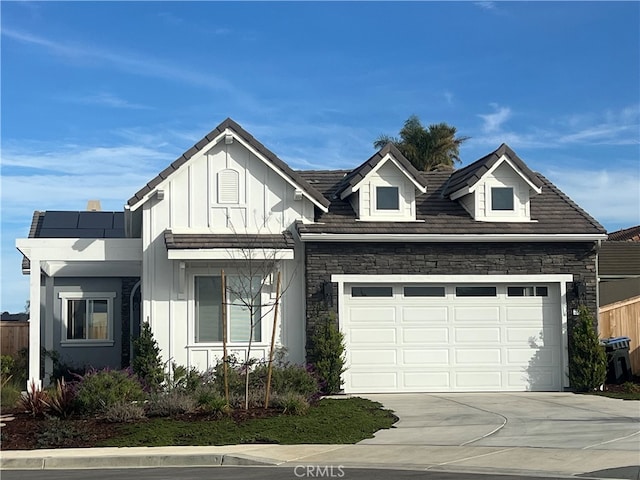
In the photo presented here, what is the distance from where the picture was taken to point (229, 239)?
18875 mm

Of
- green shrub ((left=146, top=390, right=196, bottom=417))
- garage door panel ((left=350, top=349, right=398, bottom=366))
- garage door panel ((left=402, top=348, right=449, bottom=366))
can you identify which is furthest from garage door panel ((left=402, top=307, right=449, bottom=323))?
green shrub ((left=146, top=390, right=196, bottom=417))

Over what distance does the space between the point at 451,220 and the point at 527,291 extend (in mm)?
2409

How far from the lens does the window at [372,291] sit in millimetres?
19375

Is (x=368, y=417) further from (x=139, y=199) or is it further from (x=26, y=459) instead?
(x=139, y=199)

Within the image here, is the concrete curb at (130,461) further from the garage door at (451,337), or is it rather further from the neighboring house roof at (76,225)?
the neighboring house roof at (76,225)

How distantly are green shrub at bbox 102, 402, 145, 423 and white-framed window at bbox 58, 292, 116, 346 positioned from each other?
1177 centimetres

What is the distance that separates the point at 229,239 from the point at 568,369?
8.26 meters

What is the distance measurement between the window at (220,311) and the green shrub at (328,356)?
148 cm

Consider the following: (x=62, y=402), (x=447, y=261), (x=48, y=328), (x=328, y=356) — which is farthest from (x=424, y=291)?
(x=48, y=328)

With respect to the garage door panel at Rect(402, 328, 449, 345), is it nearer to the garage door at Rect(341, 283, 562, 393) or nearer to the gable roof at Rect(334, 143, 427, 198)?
the garage door at Rect(341, 283, 562, 393)

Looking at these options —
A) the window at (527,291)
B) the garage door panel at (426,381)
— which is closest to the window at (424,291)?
the window at (527,291)

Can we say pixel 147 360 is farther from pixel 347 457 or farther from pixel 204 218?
pixel 347 457

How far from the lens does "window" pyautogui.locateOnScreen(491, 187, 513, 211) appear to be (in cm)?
2030

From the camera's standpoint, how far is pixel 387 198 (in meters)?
20.2
